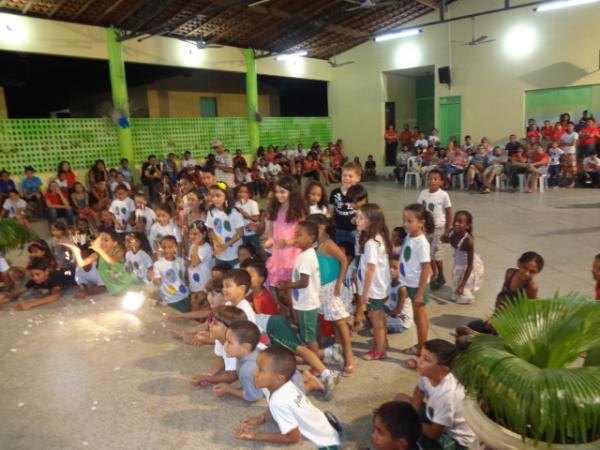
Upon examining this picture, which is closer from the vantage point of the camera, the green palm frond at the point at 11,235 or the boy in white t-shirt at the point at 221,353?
the boy in white t-shirt at the point at 221,353

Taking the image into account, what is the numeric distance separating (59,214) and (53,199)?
0.96 feet

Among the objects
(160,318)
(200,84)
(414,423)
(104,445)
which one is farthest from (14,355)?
(200,84)

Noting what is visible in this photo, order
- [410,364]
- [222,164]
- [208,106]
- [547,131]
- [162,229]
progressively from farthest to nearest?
[208,106] → [222,164] → [547,131] → [162,229] → [410,364]

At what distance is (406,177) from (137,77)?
836 centimetres

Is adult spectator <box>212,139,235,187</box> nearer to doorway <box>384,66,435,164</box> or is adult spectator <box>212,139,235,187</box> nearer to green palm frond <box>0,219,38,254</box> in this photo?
doorway <box>384,66,435,164</box>

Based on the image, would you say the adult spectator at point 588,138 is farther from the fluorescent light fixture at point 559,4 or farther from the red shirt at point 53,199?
the red shirt at point 53,199

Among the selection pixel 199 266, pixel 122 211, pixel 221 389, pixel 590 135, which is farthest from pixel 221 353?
pixel 590 135

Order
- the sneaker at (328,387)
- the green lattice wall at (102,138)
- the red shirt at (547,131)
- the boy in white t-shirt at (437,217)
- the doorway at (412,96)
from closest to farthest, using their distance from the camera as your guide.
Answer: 1. the sneaker at (328,387)
2. the boy in white t-shirt at (437,217)
3. the green lattice wall at (102,138)
4. the red shirt at (547,131)
5. the doorway at (412,96)

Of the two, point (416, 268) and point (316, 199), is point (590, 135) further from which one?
point (416, 268)

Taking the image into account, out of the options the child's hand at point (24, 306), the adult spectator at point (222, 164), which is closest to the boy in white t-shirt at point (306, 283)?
the child's hand at point (24, 306)

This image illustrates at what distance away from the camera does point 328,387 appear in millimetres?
2818

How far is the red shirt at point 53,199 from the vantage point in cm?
845

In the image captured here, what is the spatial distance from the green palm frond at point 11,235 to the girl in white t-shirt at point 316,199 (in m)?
2.65

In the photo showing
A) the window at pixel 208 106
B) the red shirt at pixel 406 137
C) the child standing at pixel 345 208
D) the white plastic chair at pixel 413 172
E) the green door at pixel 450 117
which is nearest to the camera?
the child standing at pixel 345 208
